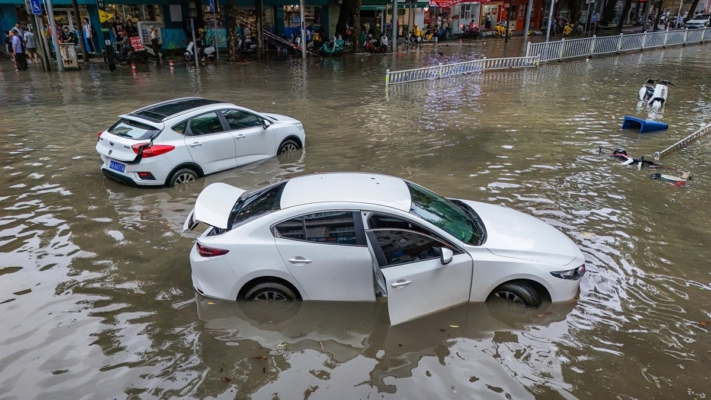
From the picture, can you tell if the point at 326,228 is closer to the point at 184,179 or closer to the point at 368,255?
the point at 368,255

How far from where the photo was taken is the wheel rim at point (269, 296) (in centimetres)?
553

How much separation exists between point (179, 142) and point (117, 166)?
117 centimetres

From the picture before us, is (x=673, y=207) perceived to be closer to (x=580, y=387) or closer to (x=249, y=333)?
(x=580, y=387)

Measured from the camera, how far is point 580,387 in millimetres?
4457

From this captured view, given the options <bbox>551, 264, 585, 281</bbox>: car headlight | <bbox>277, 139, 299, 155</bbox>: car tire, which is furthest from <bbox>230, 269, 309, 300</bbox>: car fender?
<bbox>277, 139, 299, 155</bbox>: car tire

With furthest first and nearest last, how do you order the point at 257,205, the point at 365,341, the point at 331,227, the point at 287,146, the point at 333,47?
the point at 333,47 → the point at 287,146 → the point at 257,205 → the point at 331,227 → the point at 365,341

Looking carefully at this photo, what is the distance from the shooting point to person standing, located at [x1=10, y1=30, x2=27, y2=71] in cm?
2188

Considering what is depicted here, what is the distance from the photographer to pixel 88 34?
27531 millimetres

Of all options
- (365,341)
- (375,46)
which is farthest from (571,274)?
(375,46)

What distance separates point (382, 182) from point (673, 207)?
18.2 feet

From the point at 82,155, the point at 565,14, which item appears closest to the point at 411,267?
the point at 82,155

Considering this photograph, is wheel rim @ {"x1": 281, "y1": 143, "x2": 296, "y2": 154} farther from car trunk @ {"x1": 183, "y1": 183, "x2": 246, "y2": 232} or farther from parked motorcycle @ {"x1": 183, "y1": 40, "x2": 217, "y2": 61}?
parked motorcycle @ {"x1": 183, "y1": 40, "x2": 217, "y2": 61}

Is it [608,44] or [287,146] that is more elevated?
[608,44]

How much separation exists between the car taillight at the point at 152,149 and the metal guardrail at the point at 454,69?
40.4ft
